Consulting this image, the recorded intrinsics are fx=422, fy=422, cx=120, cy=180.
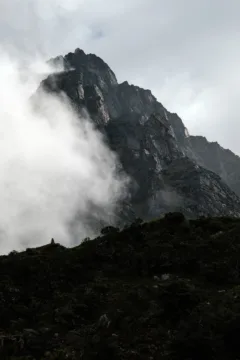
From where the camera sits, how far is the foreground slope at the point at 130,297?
634 inches

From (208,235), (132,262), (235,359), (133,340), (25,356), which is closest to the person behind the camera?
(235,359)

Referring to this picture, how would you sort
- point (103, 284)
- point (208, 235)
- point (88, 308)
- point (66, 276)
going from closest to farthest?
point (88, 308)
point (103, 284)
point (66, 276)
point (208, 235)

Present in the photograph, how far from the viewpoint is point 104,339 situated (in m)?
16.0

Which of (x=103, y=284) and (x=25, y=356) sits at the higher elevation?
(x=103, y=284)

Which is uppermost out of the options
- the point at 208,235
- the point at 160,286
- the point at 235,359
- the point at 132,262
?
the point at 208,235

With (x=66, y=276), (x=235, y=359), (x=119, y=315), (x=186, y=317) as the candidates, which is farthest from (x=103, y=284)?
(x=235, y=359)

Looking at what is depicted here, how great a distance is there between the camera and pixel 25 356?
15.9 metres

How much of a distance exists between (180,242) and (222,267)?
571 centimetres

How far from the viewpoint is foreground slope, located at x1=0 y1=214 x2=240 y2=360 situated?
16.1m

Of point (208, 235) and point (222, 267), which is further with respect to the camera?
point (208, 235)

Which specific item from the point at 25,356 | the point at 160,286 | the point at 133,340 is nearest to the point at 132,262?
the point at 160,286

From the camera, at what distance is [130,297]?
2241 centimetres

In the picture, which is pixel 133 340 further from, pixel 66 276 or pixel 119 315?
pixel 66 276

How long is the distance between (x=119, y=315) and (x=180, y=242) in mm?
13826
